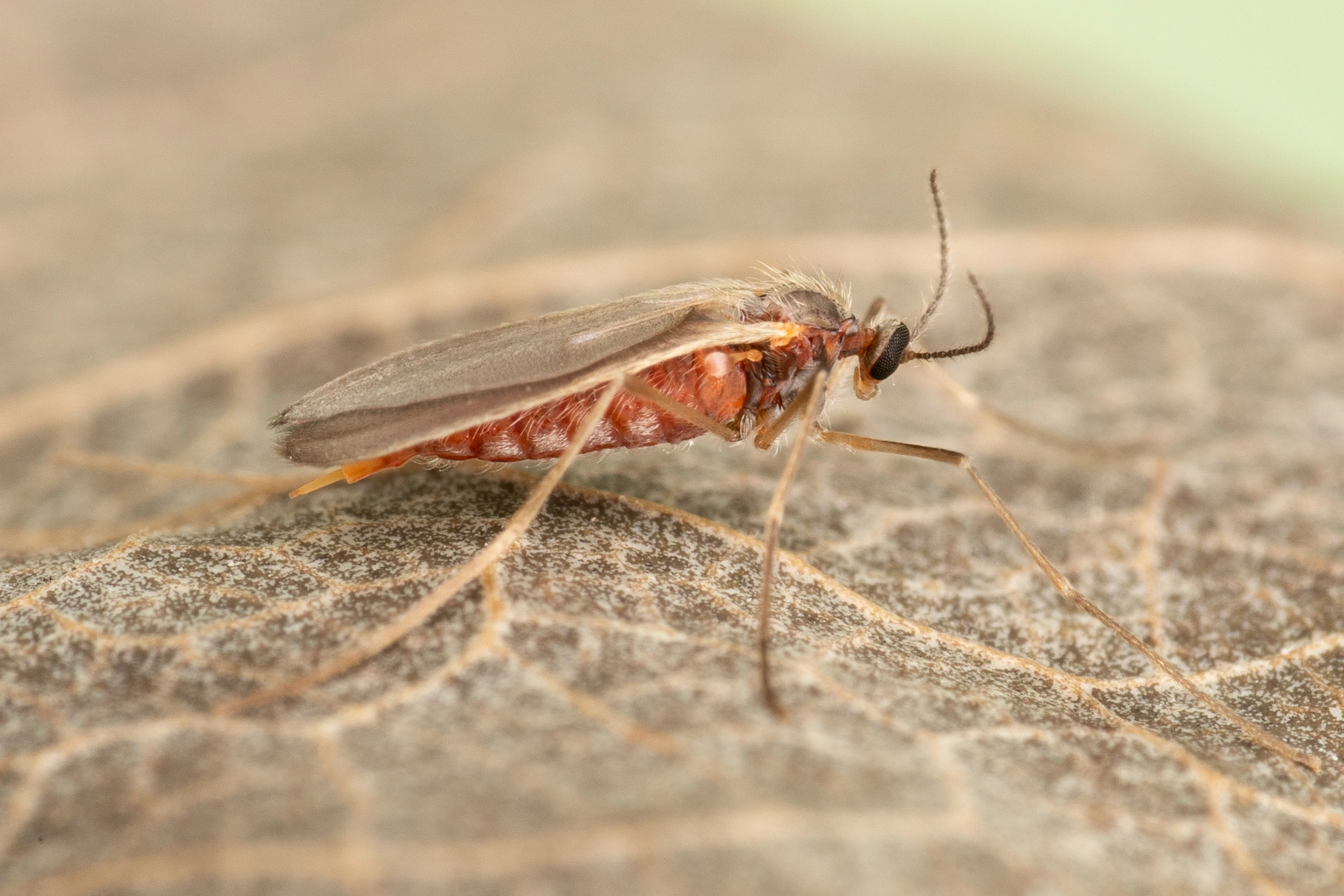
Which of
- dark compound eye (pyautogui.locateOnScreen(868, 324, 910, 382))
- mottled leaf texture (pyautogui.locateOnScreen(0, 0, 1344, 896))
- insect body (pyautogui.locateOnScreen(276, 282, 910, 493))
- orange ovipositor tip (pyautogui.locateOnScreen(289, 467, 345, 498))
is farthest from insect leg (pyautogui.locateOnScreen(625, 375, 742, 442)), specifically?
orange ovipositor tip (pyautogui.locateOnScreen(289, 467, 345, 498))

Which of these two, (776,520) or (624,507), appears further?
(624,507)

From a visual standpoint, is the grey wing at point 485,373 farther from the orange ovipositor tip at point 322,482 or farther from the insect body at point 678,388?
the orange ovipositor tip at point 322,482

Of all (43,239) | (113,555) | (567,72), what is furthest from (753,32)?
(113,555)

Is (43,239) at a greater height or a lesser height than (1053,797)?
greater

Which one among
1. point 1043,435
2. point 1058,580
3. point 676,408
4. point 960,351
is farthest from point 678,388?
point 1043,435

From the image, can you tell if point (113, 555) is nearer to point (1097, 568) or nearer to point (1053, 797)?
point (1053, 797)

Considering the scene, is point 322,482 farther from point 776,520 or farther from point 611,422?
point 776,520

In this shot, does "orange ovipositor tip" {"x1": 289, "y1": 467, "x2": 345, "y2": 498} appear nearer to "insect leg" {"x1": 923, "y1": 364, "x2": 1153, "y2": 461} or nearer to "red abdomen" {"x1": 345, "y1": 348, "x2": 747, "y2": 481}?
"red abdomen" {"x1": 345, "y1": 348, "x2": 747, "y2": 481}
